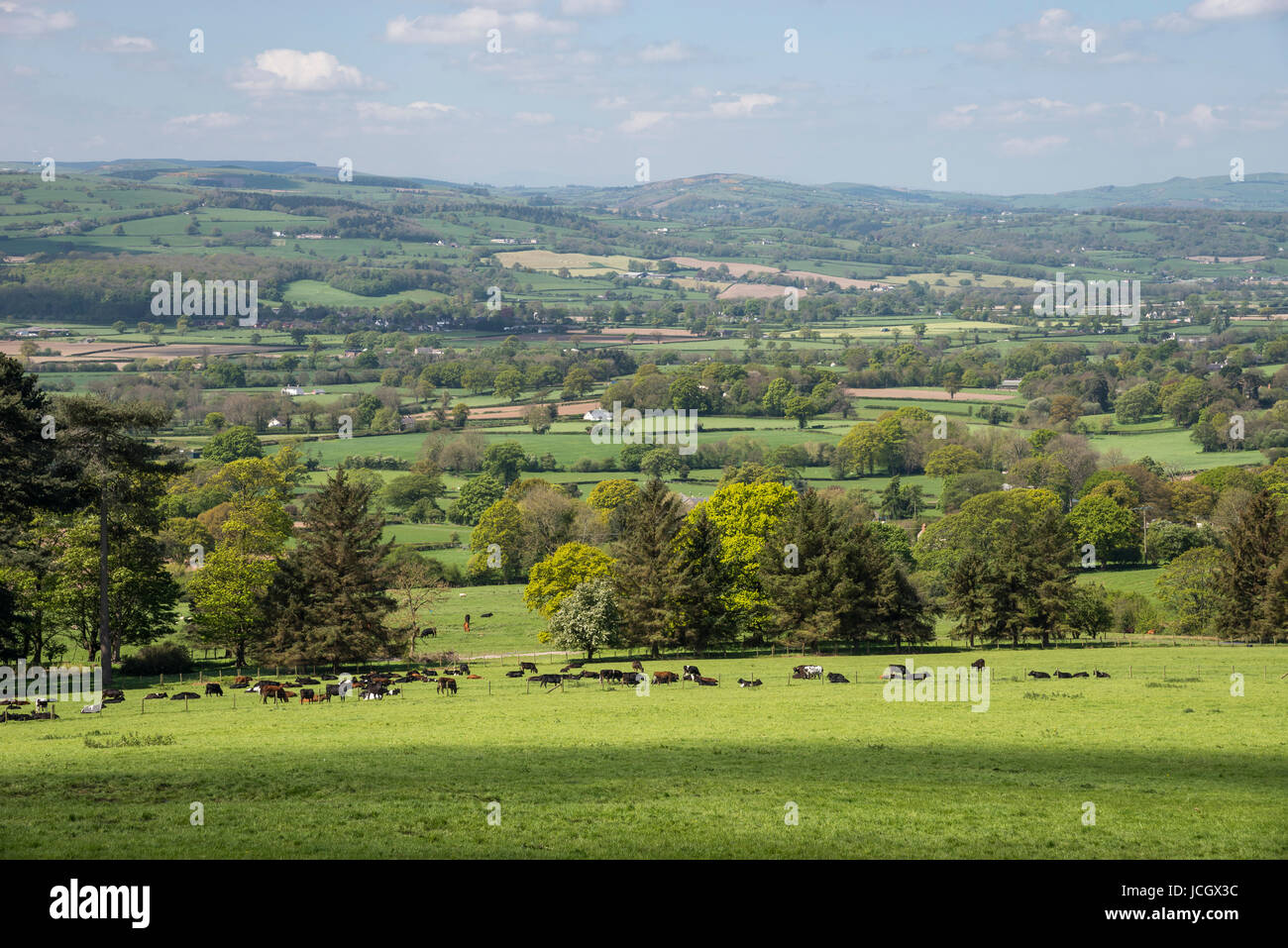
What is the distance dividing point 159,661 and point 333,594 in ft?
28.9

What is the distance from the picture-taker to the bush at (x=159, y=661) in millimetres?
51438

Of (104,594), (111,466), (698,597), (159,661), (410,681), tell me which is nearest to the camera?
(410,681)

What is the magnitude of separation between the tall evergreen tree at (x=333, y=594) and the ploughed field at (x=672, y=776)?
35.6 feet

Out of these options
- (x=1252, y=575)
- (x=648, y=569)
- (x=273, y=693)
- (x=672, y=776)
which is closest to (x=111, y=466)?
(x=273, y=693)

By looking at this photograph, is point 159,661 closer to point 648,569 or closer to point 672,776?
point 648,569

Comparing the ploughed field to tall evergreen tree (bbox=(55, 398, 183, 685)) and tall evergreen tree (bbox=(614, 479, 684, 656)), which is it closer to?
tall evergreen tree (bbox=(55, 398, 183, 685))

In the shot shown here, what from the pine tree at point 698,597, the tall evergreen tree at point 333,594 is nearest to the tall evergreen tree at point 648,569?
the pine tree at point 698,597

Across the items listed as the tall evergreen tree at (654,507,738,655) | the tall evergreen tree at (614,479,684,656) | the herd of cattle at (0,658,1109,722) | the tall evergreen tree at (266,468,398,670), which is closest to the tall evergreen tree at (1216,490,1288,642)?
the herd of cattle at (0,658,1109,722)

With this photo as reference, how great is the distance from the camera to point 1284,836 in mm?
19359

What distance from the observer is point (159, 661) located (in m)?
52.1

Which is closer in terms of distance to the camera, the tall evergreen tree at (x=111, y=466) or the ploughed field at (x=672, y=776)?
the ploughed field at (x=672, y=776)

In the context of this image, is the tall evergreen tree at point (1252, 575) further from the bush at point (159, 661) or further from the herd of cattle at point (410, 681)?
the bush at point (159, 661)

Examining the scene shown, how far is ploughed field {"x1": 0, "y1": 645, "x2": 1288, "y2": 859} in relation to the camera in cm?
1897
